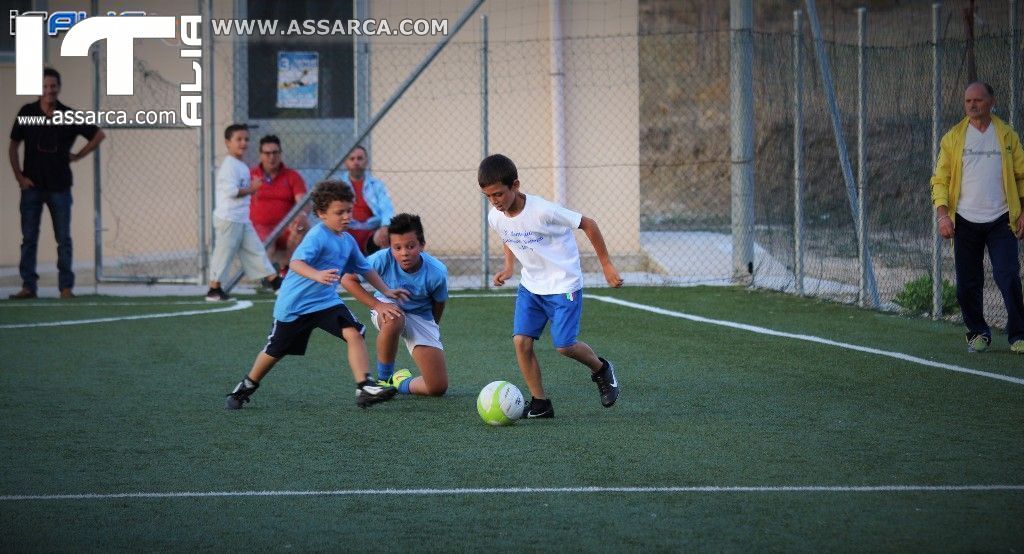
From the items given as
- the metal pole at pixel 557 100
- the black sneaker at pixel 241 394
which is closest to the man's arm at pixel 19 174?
the metal pole at pixel 557 100

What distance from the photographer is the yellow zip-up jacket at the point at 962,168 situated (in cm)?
934

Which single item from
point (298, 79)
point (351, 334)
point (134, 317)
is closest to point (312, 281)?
point (351, 334)

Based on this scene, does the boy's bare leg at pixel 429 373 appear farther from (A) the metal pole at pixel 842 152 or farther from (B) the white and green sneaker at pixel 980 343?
(A) the metal pole at pixel 842 152

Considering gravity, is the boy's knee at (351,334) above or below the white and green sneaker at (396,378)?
above

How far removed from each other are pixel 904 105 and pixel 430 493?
858cm

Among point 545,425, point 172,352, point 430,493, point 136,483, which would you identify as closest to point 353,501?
point 430,493

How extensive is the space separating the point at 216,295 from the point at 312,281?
673cm

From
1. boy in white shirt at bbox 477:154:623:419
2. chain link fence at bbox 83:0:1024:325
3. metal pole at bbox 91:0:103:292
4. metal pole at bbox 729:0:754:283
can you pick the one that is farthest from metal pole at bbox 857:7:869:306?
metal pole at bbox 91:0:103:292

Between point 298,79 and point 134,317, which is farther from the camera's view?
point 298,79

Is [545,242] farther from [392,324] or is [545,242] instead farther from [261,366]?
[261,366]

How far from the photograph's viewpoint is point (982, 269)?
9.56 metres

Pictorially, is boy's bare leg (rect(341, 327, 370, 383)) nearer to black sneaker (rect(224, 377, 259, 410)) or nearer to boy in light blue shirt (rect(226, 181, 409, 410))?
boy in light blue shirt (rect(226, 181, 409, 410))

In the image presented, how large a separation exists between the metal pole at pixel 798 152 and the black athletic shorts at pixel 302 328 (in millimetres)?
6955

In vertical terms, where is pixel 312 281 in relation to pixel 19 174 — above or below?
below
